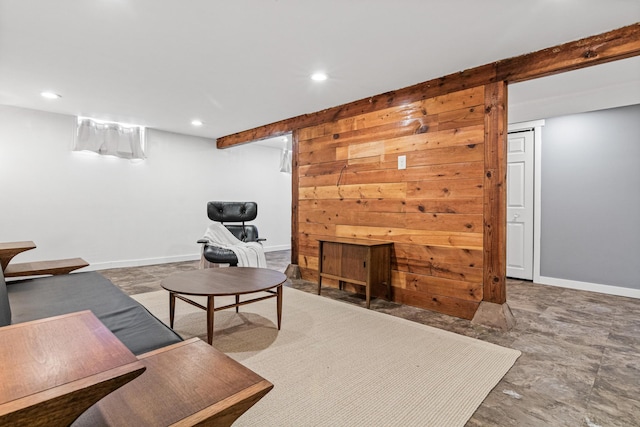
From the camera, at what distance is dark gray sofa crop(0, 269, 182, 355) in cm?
138

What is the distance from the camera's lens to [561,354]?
2.14 meters

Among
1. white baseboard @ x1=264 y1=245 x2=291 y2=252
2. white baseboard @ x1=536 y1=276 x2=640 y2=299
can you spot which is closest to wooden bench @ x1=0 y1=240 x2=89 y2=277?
white baseboard @ x1=264 y1=245 x2=291 y2=252

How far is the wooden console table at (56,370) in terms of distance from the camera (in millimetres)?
559

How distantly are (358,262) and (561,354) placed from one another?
5.51 feet

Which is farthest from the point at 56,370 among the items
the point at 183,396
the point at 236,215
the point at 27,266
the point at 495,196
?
the point at 236,215

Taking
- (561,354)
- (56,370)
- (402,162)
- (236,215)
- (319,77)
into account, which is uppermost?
(319,77)

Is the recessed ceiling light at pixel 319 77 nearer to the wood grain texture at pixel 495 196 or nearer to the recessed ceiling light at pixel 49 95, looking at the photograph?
the wood grain texture at pixel 495 196

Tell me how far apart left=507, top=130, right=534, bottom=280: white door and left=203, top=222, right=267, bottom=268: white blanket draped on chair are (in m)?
3.33

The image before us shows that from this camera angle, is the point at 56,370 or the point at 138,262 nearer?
the point at 56,370

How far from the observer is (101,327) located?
2.84 feet

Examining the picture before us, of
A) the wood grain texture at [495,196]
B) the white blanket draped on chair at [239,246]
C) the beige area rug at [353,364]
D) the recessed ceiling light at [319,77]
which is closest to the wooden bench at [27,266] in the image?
the beige area rug at [353,364]

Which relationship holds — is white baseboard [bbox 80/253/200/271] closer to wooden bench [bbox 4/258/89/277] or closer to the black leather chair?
the black leather chair

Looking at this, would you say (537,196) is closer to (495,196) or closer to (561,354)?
(495,196)

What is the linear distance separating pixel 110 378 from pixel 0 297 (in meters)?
1.16
